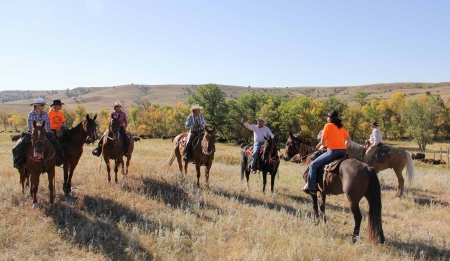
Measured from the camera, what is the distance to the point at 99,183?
31.1ft

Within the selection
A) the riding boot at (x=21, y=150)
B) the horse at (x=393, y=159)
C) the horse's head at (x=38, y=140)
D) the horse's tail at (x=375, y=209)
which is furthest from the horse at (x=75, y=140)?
the horse at (x=393, y=159)

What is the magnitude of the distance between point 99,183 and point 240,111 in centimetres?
6052

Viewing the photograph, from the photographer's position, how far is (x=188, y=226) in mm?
6719

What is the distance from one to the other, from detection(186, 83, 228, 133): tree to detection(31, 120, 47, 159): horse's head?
56.4 meters

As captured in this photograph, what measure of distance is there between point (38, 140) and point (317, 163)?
6736 mm

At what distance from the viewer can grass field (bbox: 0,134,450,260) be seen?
555cm

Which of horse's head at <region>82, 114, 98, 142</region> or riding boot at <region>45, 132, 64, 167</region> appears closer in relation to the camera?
riding boot at <region>45, 132, 64, 167</region>

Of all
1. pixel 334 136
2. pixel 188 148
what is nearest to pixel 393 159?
pixel 334 136

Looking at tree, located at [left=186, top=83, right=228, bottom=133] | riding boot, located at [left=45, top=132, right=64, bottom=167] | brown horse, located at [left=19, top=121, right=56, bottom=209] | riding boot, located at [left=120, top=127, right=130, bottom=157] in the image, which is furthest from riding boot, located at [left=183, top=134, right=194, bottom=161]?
tree, located at [left=186, top=83, right=228, bottom=133]

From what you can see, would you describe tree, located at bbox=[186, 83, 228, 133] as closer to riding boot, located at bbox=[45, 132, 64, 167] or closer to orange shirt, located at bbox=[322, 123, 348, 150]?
riding boot, located at bbox=[45, 132, 64, 167]

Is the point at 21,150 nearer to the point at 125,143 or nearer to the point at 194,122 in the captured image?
the point at 125,143

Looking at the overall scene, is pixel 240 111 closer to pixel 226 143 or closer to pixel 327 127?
pixel 226 143

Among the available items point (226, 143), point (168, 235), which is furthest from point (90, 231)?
point (226, 143)

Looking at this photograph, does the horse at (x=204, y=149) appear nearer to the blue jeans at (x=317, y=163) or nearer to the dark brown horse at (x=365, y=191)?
the blue jeans at (x=317, y=163)
